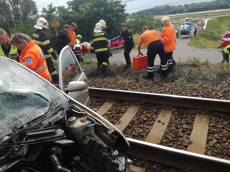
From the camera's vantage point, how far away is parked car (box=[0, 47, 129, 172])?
273cm

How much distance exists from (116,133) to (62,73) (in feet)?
6.04

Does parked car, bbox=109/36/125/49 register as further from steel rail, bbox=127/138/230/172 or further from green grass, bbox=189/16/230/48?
steel rail, bbox=127/138/230/172

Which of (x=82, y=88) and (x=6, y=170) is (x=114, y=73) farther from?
(x=6, y=170)

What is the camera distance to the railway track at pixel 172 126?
4.42 m

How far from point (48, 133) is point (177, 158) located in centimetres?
208

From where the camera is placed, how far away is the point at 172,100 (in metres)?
6.66

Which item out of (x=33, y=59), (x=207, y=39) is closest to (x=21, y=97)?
(x=33, y=59)

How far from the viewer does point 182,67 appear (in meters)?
10.3

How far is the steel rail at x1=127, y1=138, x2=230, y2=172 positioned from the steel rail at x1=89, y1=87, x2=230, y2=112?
2.02 m

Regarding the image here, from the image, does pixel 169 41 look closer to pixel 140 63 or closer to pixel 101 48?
pixel 140 63

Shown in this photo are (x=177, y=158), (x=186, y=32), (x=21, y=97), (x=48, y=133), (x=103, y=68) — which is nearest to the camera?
(x=48, y=133)

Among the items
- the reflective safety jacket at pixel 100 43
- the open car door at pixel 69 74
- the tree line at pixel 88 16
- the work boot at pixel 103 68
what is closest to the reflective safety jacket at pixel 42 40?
the reflective safety jacket at pixel 100 43

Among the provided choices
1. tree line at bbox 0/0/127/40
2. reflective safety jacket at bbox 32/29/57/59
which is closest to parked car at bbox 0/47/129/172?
reflective safety jacket at bbox 32/29/57/59

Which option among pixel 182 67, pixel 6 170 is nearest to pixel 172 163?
pixel 6 170
